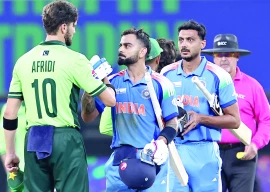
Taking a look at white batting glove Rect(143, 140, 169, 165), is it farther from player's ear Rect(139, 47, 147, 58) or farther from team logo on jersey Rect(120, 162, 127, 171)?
player's ear Rect(139, 47, 147, 58)

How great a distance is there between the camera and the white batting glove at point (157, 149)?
6.52 meters

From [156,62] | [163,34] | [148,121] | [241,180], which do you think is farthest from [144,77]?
[163,34]

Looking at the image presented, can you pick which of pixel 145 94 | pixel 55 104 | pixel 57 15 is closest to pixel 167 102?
pixel 145 94

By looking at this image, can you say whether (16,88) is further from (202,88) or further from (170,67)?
(170,67)

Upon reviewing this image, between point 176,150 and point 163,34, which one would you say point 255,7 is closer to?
point 163,34

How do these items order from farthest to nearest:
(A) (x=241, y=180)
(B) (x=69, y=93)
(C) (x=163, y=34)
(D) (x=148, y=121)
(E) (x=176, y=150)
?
(C) (x=163, y=34) → (A) (x=241, y=180) → (E) (x=176, y=150) → (D) (x=148, y=121) → (B) (x=69, y=93)

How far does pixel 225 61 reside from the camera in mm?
8820

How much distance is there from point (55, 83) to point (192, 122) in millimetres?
1356

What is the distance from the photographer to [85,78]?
6.36m

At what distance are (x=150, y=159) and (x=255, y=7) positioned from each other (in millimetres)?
4096

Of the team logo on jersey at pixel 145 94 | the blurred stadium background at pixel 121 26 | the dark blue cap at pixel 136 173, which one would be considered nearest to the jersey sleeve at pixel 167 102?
the team logo on jersey at pixel 145 94

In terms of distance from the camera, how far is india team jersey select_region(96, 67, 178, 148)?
680 centimetres

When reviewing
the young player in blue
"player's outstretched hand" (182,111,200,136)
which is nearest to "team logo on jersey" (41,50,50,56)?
"player's outstretched hand" (182,111,200,136)

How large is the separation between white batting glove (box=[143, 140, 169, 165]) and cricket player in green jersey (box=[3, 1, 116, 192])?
39 cm
